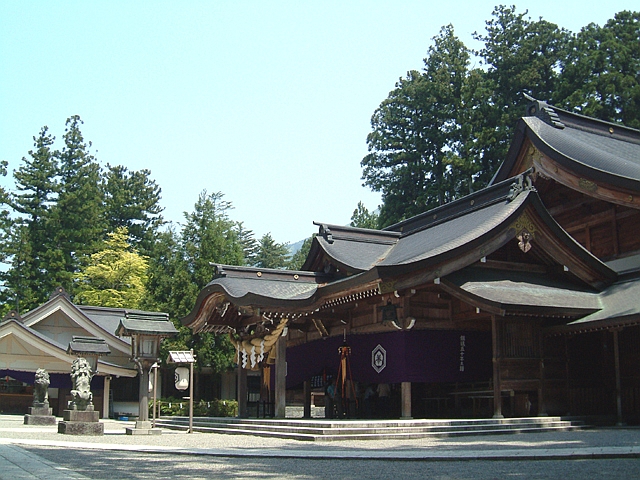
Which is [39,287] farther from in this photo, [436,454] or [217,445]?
[436,454]

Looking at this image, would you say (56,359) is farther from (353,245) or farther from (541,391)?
(541,391)

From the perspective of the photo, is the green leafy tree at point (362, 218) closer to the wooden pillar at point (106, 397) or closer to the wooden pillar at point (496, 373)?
the wooden pillar at point (106, 397)

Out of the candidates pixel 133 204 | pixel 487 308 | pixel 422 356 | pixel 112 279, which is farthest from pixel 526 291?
pixel 133 204

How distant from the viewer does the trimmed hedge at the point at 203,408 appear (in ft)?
86.8

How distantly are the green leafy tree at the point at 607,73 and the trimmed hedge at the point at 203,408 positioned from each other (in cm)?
2512

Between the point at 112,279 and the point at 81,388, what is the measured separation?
29.2 m

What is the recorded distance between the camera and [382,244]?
23344 mm

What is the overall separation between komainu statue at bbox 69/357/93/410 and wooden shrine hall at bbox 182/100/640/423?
392 cm

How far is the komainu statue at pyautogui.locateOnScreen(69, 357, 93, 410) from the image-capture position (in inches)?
696

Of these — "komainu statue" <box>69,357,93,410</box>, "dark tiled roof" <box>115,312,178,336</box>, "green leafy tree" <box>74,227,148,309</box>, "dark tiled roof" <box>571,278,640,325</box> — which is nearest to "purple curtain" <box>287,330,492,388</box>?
"dark tiled roof" <box>571,278,640,325</box>

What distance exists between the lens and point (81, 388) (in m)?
17.8

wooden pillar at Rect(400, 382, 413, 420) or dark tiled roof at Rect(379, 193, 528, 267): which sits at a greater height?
dark tiled roof at Rect(379, 193, 528, 267)

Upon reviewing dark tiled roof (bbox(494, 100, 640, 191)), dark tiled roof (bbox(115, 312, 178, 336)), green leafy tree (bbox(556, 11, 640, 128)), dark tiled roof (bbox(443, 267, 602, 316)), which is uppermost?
green leafy tree (bbox(556, 11, 640, 128))

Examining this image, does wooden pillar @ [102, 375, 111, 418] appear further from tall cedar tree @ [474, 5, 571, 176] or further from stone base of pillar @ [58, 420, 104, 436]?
tall cedar tree @ [474, 5, 571, 176]
